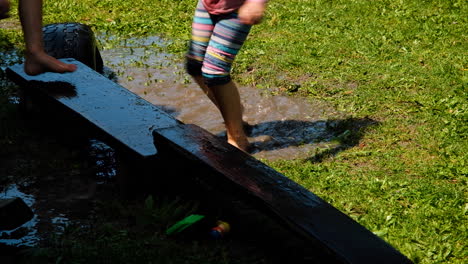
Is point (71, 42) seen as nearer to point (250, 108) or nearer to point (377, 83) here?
point (250, 108)

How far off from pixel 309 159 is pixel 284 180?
3.81ft

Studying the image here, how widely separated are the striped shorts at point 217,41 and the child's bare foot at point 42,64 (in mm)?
878

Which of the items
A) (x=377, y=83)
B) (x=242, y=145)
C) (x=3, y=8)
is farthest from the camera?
(x=377, y=83)

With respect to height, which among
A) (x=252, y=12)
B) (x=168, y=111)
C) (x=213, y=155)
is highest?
(x=252, y=12)

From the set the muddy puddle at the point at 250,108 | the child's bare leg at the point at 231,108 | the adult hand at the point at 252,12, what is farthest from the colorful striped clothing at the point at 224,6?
the muddy puddle at the point at 250,108

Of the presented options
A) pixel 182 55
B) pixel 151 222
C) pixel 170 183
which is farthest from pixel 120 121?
pixel 182 55

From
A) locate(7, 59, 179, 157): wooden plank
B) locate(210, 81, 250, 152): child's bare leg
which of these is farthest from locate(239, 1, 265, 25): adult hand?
locate(7, 59, 179, 157): wooden plank

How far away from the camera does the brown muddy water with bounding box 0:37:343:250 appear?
3826 mm

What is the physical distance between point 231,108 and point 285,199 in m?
1.36

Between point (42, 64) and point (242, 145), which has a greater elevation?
point (42, 64)

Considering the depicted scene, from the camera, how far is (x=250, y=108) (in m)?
5.58

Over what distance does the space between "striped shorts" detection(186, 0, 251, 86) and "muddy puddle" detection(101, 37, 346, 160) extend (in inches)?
26.6

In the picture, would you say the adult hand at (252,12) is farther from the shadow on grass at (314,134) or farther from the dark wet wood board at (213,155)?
the shadow on grass at (314,134)

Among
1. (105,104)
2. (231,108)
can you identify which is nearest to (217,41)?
(231,108)
